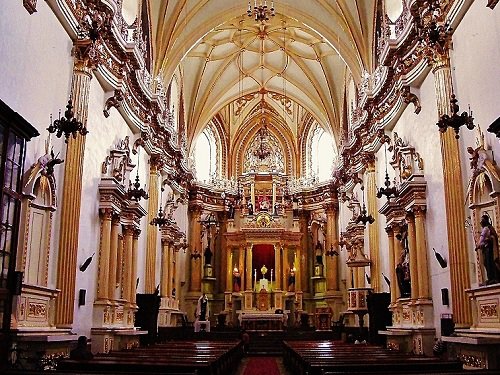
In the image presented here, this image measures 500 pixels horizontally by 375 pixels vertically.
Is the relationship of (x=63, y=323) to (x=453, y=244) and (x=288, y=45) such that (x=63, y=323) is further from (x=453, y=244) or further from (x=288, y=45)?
(x=288, y=45)

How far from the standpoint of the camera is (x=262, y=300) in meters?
27.0

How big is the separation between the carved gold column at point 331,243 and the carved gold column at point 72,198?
15.9 metres

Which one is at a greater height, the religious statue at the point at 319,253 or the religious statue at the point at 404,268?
the religious statue at the point at 319,253

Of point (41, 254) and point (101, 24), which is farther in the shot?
point (101, 24)

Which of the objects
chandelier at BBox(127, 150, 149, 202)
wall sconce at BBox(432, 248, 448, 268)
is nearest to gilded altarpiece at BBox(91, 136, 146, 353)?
chandelier at BBox(127, 150, 149, 202)

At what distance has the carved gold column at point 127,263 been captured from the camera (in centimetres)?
1567

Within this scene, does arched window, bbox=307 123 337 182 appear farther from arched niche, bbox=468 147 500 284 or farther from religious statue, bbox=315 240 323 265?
arched niche, bbox=468 147 500 284

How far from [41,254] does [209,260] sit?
17729mm

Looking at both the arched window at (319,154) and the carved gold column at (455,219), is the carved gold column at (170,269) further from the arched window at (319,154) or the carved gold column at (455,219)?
the carved gold column at (455,219)

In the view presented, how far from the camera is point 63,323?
11016 millimetres

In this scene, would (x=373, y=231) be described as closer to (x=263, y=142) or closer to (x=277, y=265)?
(x=277, y=265)

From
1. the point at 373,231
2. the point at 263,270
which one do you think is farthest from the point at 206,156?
the point at 373,231

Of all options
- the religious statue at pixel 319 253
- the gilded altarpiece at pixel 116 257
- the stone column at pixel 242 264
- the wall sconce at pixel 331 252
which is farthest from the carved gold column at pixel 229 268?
the gilded altarpiece at pixel 116 257

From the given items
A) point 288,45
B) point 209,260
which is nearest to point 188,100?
point 288,45
